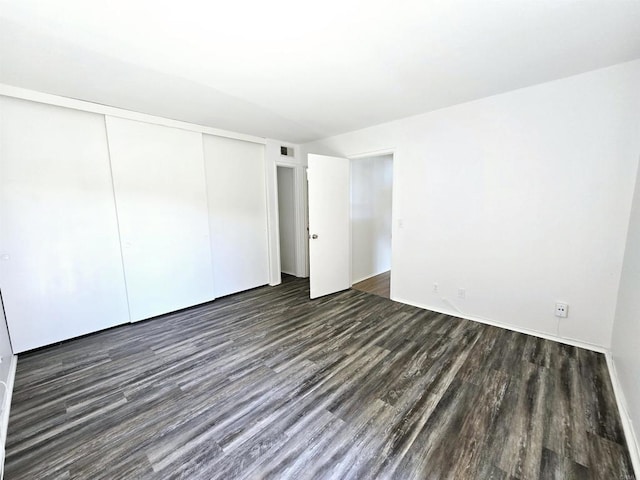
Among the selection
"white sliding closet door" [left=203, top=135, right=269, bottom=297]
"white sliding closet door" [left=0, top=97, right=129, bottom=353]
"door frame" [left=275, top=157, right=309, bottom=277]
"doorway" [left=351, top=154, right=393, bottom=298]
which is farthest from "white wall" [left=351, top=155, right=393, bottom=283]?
"white sliding closet door" [left=0, top=97, right=129, bottom=353]

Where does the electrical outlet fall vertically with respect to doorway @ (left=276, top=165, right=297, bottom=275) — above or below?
below

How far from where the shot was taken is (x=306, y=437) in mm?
1538


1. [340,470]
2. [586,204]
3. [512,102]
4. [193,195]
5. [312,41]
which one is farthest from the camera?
[193,195]

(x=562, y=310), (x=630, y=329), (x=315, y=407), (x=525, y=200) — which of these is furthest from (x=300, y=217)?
(x=630, y=329)

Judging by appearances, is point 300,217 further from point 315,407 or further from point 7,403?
point 7,403

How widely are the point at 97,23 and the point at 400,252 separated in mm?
3465

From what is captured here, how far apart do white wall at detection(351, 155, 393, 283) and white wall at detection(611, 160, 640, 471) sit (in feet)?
9.81

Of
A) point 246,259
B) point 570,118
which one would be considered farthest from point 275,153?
point 570,118

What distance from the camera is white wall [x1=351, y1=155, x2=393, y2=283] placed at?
4.47m

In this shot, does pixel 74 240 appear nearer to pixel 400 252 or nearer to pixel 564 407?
pixel 400 252

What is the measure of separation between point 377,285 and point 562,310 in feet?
7.68

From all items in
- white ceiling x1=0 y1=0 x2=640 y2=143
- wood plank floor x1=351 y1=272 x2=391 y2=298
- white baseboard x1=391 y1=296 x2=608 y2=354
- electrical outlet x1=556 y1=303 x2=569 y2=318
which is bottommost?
wood plank floor x1=351 y1=272 x2=391 y2=298

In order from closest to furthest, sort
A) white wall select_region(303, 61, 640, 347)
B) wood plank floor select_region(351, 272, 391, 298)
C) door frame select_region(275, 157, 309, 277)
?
1. white wall select_region(303, 61, 640, 347)
2. wood plank floor select_region(351, 272, 391, 298)
3. door frame select_region(275, 157, 309, 277)

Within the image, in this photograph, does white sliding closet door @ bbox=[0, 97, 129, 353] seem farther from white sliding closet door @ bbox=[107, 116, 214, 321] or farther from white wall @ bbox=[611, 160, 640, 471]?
white wall @ bbox=[611, 160, 640, 471]
